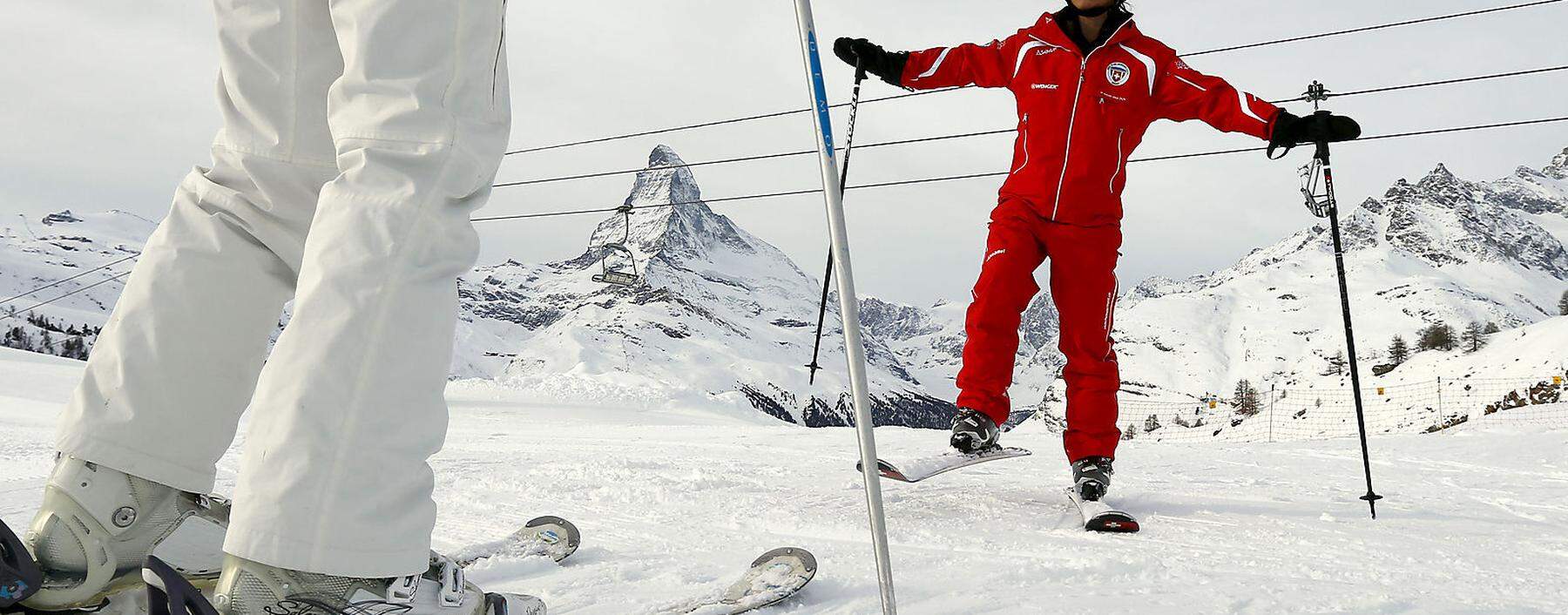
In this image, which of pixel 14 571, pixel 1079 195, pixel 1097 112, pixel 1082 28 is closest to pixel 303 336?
pixel 14 571

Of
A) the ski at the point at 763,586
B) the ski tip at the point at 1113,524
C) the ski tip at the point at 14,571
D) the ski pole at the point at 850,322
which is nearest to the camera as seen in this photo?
the ski tip at the point at 14,571

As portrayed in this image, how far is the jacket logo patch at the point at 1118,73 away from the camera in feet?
9.65

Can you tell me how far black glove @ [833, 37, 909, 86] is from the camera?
3.24 meters

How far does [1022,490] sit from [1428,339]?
279 ft

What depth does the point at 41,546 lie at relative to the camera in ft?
3.66

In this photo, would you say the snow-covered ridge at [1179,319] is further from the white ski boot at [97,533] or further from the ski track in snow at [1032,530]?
the white ski boot at [97,533]

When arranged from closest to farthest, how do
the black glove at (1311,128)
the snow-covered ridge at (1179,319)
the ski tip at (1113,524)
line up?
the ski tip at (1113,524)
the black glove at (1311,128)
the snow-covered ridge at (1179,319)

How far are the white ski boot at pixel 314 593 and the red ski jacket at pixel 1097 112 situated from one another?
7.68 feet

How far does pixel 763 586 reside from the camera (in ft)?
5.11

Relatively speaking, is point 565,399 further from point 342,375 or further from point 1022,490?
point 342,375

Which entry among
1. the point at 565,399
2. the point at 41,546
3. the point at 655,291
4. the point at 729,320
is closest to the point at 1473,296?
the point at 729,320

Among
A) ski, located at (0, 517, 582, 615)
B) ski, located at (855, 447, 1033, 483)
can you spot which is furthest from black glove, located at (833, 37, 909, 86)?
ski, located at (0, 517, 582, 615)

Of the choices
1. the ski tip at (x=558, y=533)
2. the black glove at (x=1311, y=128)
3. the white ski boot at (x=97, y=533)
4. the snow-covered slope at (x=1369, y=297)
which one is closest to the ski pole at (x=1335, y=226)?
the black glove at (x=1311, y=128)

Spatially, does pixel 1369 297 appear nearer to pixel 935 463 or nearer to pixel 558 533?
pixel 935 463
